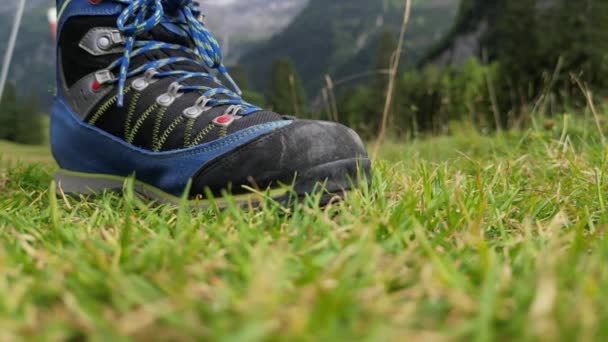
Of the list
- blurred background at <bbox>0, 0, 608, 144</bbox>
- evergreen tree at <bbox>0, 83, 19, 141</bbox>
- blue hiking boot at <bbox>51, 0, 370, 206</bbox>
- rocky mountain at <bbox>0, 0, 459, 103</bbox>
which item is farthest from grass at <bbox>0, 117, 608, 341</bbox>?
rocky mountain at <bbox>0, 0, 459, 103</bbox>

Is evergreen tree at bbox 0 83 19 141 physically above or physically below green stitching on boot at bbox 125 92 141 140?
below

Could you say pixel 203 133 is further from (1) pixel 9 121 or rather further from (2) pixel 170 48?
(1) pixel 9 121

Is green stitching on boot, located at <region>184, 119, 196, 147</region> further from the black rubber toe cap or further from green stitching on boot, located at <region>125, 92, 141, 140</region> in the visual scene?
green stitching on boot, located at <region>125, 92, 141, 140</region>

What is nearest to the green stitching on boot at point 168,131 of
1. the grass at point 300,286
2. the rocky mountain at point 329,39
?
the grass at point 300,286

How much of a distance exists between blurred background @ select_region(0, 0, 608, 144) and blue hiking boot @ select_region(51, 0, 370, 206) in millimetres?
447

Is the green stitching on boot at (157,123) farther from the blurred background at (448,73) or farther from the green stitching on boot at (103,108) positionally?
the blurred background at (448,73)

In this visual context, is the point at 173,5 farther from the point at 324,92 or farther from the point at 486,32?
the point at 486,32

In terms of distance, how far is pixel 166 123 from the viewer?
1.76 m

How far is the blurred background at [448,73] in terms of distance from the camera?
565cm

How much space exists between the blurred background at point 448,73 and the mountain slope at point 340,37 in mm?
622

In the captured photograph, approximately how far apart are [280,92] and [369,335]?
43976mm

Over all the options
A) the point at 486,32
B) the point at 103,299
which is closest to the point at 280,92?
the point at 486,32

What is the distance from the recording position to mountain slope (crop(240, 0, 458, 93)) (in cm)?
14062

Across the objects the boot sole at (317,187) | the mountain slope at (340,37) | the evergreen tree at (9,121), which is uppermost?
the boot sole at (317,187)
